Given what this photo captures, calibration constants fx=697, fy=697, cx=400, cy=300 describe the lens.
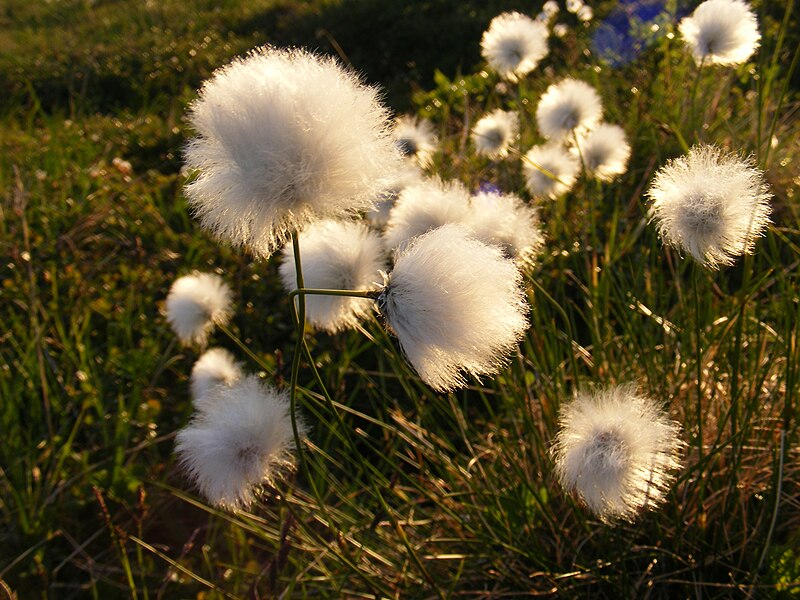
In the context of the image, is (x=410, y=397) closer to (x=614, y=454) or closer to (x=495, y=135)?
(x=614, y=454)

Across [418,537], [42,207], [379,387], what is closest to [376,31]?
[42,207]

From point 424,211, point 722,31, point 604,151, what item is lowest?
point 424,211

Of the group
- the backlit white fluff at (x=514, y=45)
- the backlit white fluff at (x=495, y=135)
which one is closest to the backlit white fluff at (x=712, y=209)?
the backlit white fluff at (x=495, y=135)

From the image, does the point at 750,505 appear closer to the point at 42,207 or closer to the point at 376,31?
the point at 42,207

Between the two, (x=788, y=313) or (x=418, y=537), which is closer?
(x=788, y=313)

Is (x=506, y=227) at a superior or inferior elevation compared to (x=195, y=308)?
superior

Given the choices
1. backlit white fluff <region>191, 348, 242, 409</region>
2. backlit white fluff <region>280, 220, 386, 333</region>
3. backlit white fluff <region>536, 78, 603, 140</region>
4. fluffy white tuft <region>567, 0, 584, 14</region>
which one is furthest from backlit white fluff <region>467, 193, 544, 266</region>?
fluffy white tuft <region>567, 0, 584, 14</region>

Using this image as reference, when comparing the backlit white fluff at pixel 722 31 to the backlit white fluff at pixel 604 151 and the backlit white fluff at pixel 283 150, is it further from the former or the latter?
the backlit white fluff at pixel 283 150

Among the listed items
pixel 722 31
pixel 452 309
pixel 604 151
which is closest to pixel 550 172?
pixel 604 151
